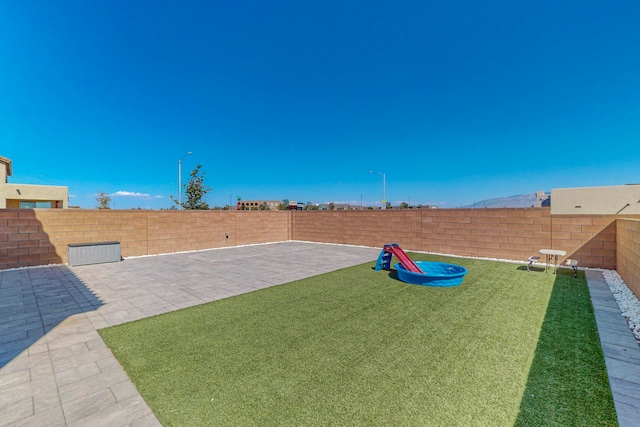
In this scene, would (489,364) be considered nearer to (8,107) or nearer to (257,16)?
(257,16)

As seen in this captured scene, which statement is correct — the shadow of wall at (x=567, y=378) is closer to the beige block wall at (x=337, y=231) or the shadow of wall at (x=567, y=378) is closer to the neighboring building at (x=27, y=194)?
the beige block wall at (x=337, y=231)

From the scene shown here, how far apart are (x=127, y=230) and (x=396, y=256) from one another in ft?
32.9

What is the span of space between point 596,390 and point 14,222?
510 inches

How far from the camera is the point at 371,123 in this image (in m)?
20.5

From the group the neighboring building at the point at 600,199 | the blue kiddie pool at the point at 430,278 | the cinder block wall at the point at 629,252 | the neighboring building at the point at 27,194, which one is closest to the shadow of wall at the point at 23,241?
the blue kiddie pool at the point at 430,278

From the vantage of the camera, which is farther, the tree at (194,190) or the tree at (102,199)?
the tree at (102,199)

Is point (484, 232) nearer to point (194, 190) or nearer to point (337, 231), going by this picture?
point (337, 231)

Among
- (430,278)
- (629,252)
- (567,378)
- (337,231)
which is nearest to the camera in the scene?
(567,378)

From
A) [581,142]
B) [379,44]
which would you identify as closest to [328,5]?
[379,44]

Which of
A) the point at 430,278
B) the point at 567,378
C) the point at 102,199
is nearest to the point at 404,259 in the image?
the point at 430,278

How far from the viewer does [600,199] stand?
20297 mm

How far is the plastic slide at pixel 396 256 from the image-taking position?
6531 millimetres

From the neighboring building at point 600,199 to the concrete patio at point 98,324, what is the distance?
2053cm

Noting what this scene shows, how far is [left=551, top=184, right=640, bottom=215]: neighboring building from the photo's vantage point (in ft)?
63.2
